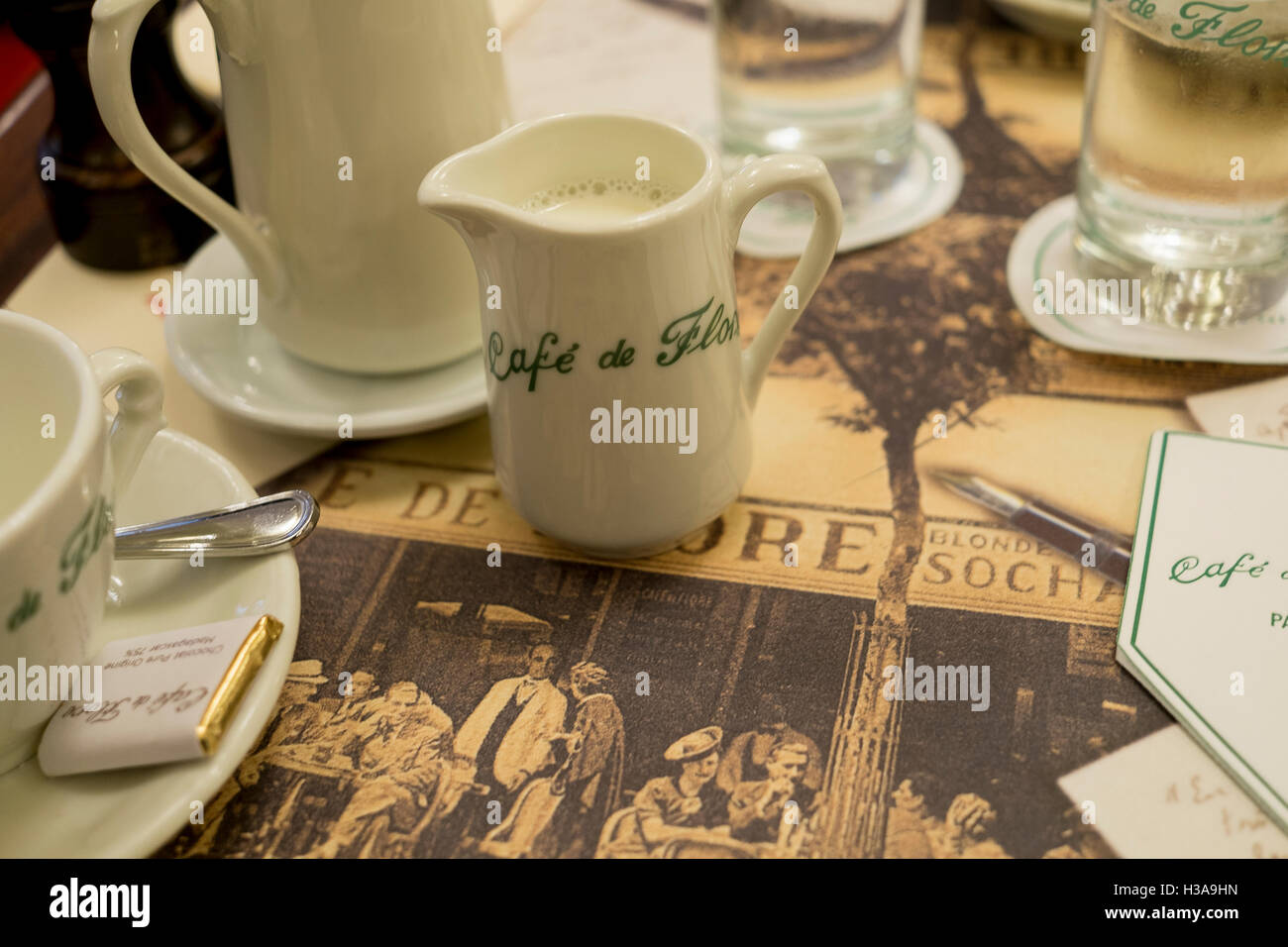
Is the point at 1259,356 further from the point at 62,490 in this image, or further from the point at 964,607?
the point at 62,490

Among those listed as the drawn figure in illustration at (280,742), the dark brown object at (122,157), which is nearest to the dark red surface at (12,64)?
the dark brown object at (122,157)

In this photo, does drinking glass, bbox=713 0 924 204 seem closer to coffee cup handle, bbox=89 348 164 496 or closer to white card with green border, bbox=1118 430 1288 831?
white card with green border, bbox=1118 430 1288 831

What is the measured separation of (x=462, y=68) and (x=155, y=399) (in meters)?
0.24

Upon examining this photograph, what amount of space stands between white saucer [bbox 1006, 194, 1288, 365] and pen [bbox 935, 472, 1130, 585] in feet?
0.48

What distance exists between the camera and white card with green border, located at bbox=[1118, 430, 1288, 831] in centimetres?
50

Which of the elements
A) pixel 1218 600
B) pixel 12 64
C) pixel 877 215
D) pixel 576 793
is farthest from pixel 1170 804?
pixel 12 64

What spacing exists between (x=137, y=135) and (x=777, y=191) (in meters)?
0.33

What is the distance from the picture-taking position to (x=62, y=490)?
44cm

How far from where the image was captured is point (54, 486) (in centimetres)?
44

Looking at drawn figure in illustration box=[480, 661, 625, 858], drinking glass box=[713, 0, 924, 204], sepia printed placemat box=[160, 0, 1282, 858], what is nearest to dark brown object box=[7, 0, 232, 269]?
sepia printed placemat box=[160, 0, 1282, 858]

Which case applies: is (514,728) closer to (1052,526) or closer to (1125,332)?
(1052,526)

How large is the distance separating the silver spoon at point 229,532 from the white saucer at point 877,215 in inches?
15.6

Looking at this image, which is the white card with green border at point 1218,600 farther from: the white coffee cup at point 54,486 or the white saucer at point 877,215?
the white coffee cup at point 54,486

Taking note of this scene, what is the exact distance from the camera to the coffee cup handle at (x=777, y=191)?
22.0 inches
